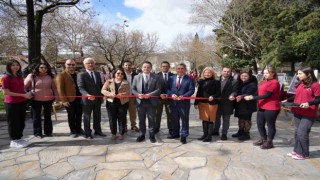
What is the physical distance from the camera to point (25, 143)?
18.7 ft

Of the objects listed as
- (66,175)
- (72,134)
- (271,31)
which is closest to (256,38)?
(271,31)

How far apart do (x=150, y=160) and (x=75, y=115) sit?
2.43 meters

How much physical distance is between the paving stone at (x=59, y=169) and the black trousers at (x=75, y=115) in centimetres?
168

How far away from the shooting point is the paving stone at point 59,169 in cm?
436

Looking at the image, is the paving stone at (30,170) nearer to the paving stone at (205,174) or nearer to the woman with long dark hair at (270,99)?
the paving stone at (205,174)

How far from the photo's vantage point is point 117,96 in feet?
19.4

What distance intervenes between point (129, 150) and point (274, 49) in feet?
61.9

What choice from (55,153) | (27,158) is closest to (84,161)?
(55,153)

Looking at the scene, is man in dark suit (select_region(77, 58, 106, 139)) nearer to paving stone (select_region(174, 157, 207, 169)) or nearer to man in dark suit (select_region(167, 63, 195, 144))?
man in dark suit (select_region(167, 63, 195, 144))

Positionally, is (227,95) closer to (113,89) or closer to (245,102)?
(245,102)

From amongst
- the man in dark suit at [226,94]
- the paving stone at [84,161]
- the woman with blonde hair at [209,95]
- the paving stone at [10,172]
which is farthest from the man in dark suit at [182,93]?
the paving stone at [10,172]

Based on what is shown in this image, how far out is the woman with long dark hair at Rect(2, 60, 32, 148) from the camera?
17.5ft

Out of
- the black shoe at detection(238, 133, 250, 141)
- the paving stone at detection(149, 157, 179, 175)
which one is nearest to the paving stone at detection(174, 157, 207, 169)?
the paving stone at detection(149, 157, 179, 175)

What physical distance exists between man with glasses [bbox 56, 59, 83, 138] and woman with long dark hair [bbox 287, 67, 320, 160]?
458cm
